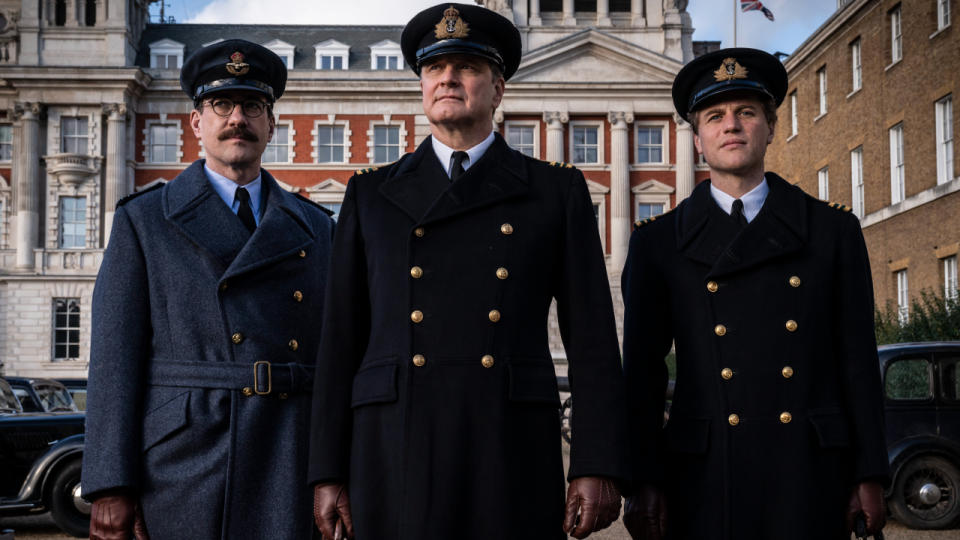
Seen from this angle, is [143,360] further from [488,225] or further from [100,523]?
[488,225]

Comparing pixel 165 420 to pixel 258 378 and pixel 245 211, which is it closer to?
pixel 258 378

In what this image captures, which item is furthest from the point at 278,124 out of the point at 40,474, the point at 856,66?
the point at 40,474

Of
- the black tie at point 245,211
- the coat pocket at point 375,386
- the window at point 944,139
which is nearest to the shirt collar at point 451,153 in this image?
the coat pocket at point 375,386

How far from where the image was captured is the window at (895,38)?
2567cm

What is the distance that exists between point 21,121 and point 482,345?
4421 centimetres

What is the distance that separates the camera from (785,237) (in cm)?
398

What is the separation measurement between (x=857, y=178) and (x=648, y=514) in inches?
1055

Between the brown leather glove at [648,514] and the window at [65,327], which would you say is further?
the window at [65,327]

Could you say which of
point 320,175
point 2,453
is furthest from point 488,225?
point 320,175

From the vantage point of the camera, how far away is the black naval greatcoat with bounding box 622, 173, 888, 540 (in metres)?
3.74

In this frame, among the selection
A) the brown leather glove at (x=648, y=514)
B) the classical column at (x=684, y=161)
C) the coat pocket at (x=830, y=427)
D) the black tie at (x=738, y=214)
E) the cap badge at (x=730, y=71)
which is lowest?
the brown leather glove at (x=648, y=514)

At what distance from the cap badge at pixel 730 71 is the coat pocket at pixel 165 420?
2.44 metres

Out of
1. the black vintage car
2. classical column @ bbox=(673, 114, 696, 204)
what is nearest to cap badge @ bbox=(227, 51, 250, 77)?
the black vintage car

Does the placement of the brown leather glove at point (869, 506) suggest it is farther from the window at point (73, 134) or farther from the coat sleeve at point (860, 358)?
the window at point (73, 134)
